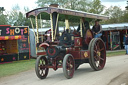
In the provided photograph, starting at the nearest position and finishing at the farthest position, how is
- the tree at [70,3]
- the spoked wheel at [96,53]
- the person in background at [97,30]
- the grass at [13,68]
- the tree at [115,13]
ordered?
the spoked wheel at [96,53]
the person in background at [97,30]
the grass at [13,68]
the tree at [70,3]
the tree at [115,13]

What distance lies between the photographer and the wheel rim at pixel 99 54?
927 centimetres

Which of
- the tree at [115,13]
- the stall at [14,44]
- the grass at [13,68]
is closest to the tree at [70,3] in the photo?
the tree at [115,13]

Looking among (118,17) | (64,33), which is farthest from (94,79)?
(118,17)

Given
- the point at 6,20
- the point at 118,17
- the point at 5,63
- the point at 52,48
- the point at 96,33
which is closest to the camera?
the point at 52,48

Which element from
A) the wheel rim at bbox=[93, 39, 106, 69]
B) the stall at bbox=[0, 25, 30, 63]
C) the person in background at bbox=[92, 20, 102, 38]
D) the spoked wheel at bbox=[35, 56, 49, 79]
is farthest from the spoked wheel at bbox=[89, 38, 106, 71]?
the stall at bbox=[0, 25, 30, 63]

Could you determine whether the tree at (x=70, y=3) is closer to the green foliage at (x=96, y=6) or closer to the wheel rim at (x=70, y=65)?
the green foliage at (x=96, y=6)

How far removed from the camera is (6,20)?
34.3 m

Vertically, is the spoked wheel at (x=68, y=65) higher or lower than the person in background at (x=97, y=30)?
lower

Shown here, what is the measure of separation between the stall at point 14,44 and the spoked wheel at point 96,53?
7.74m

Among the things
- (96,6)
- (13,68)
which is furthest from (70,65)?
→ (96,6)

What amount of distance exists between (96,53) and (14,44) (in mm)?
9344

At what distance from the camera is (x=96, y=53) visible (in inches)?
364

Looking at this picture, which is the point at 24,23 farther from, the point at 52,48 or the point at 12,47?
the point at 52,48

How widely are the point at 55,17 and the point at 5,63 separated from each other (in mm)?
8716
